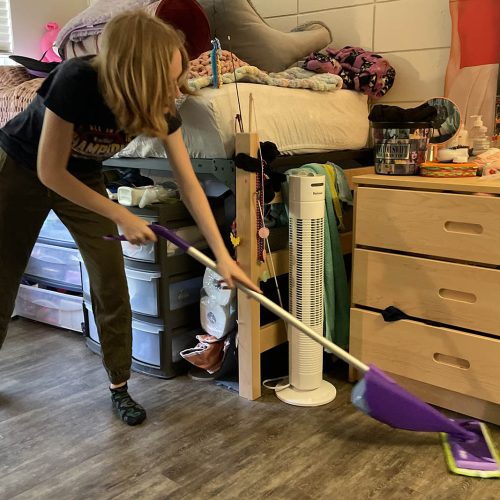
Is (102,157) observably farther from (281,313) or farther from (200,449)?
(200,449)

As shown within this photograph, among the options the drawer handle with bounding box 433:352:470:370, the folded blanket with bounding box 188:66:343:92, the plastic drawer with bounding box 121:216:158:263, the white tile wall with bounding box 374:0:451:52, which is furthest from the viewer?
the white tile wall with bounding box 374:0:451:52

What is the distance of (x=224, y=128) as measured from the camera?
1.66 m

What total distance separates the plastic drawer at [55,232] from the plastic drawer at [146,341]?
19.7 inches

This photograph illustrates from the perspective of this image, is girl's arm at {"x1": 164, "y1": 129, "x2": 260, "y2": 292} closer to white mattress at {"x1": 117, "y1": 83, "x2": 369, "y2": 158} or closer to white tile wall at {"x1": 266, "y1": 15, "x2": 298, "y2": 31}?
white mattress at {"x1": 117, "y1": 83, "x2": 369, "y2": 158}

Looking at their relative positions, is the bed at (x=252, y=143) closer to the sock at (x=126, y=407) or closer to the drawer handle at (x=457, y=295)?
the sock at (x=126, y=407)

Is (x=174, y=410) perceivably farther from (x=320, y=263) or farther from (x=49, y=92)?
(x=49, y=92)

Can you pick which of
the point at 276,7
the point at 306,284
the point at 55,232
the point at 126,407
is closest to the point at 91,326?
the point at 55,232

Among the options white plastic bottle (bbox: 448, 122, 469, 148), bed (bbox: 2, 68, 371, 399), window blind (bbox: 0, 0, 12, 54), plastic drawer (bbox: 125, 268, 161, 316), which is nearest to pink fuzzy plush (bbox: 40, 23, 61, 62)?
window blind (bbox: 0, 0, 12, 54)

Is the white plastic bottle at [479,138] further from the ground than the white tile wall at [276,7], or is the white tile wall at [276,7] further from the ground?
the white tile wall at [276,7]

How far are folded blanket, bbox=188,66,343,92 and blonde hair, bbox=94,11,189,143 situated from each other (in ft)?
1.80

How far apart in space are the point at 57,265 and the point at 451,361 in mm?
1507

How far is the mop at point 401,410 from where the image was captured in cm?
118

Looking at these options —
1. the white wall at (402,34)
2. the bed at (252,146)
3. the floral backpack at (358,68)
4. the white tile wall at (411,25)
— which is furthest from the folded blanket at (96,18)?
the white tile wall at (411,25)

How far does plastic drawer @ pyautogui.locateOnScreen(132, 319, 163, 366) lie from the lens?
188cm
